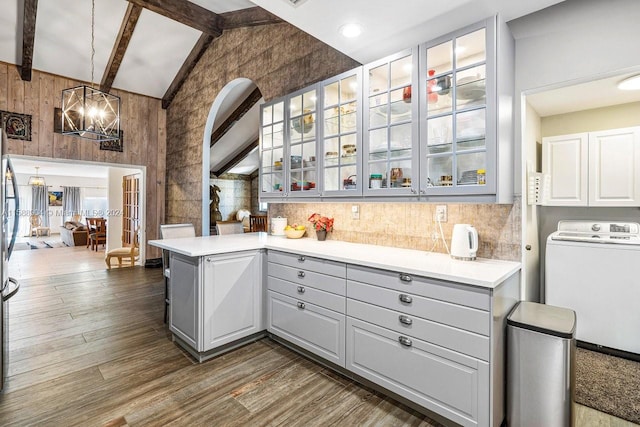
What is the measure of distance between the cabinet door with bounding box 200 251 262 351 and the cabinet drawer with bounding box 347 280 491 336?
99 centimetres

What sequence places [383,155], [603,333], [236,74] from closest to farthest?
[383,155]
[603,333]
[236,74]

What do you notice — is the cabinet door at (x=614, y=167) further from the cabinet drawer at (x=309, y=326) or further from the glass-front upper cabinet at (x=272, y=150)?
the glass-front upper cabinet at (x=272, y=150)

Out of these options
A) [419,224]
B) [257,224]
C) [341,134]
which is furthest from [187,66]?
[419,224]

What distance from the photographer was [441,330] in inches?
69.9

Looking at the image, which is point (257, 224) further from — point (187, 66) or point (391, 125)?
point (391, 125)

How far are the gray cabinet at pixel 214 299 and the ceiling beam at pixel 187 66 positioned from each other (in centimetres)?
401

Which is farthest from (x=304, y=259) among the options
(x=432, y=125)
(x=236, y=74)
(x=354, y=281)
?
(x=236, y=74)

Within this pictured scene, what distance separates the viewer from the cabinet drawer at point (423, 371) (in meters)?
1.66

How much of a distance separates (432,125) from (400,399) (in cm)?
182

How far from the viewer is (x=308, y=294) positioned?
2514 mm

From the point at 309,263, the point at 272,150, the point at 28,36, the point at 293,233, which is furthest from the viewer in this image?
the point at 28,36

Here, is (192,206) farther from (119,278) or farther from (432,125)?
(432,125)

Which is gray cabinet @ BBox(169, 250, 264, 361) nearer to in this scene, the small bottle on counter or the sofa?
the small bottle on counter

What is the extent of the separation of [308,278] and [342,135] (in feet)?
4.06
